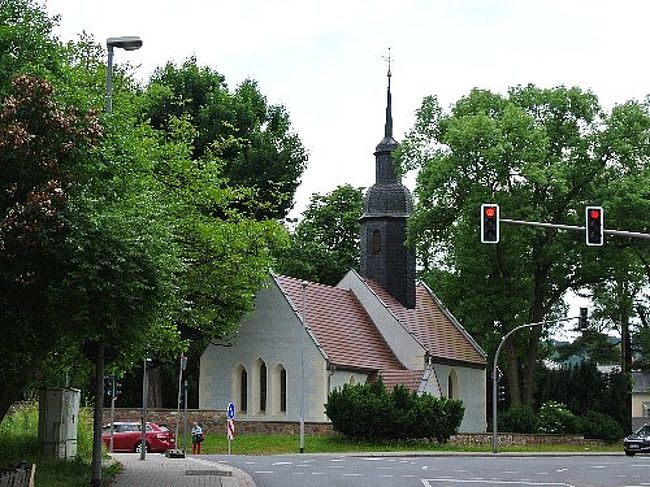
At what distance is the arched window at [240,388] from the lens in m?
54.2

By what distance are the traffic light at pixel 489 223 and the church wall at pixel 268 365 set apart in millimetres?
27812

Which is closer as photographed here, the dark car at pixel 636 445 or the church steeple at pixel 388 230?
the dark car at pixel 636 445

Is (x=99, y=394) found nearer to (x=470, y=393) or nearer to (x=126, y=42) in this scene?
(x=126, y=42)

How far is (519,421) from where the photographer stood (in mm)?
56125

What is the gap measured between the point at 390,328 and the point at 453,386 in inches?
222

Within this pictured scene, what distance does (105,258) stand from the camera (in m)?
16.5

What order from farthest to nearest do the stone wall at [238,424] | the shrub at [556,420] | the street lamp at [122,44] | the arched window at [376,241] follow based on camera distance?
the arched window at [376,241] < the shrub at [556,420] < the stone wall at [238,424] < the street lamp at [122,44]

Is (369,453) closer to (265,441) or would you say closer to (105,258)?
(265,441)

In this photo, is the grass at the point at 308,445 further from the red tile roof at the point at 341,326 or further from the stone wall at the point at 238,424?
the red tile roof at the point at 341,326

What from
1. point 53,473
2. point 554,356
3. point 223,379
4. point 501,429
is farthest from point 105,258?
point 554,356

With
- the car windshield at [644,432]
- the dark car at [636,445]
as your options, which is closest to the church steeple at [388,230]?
the car windshield at [644,432]

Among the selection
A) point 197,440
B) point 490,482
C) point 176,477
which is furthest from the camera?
point 197,440

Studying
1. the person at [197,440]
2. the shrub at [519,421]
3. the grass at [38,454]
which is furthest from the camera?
the shrub at [519,421]

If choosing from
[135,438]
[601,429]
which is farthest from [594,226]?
[601,429]
